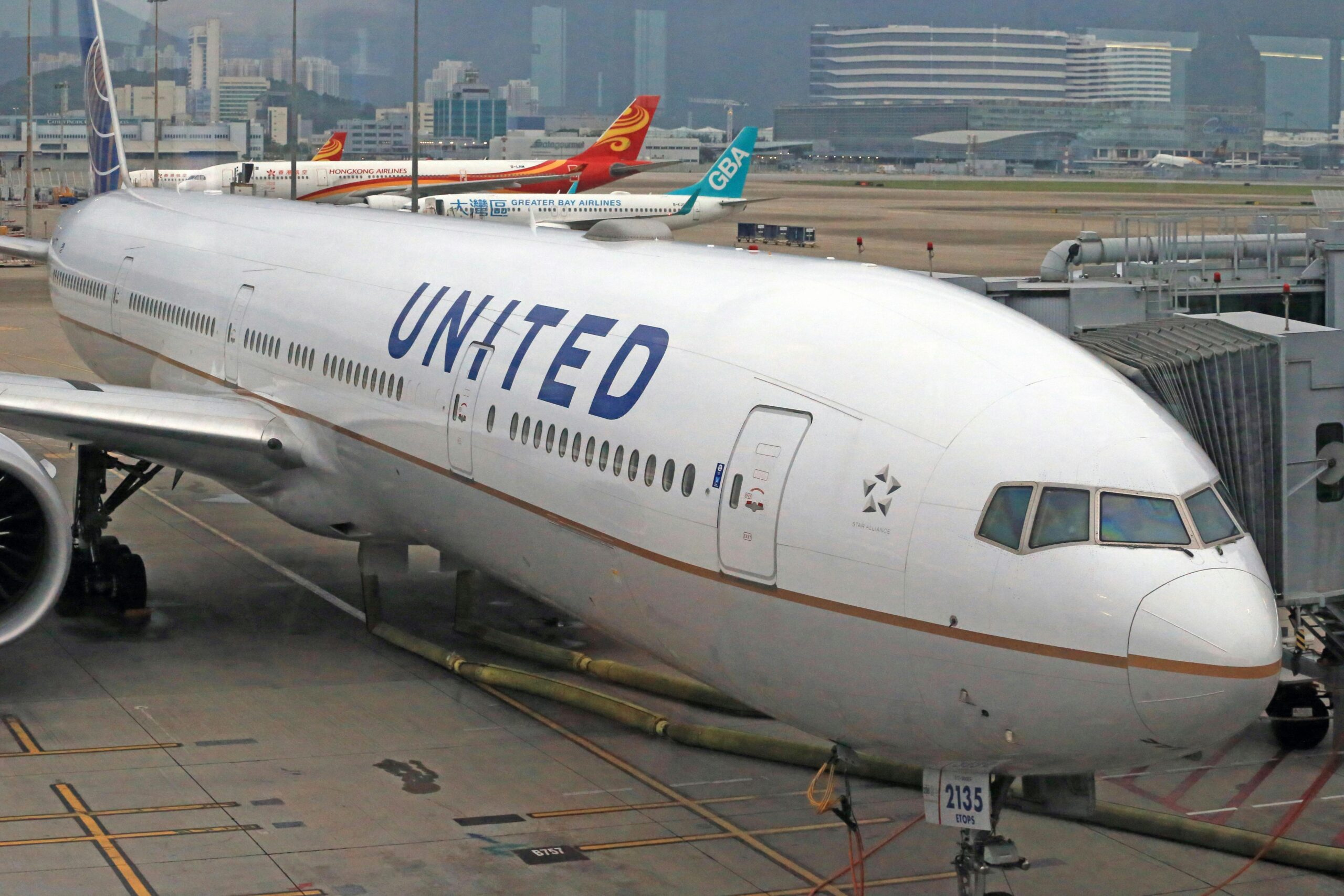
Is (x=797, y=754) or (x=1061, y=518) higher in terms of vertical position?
(x=1061, y=518)

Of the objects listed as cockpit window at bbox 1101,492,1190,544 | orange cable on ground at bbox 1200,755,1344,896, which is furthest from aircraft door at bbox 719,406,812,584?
orange cable on ground at bbox 1200,755,1344,896

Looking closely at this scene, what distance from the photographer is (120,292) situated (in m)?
24.6

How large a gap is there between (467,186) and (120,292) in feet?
182

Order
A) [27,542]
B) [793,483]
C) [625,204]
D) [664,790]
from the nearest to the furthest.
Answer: [793,483]
[664,790]
[27,542]
[625,204]

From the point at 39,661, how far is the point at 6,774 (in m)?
3.78

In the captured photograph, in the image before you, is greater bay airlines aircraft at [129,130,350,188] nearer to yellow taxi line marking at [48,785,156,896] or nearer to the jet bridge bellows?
yellow taxi line marking at [48,785,156,896]

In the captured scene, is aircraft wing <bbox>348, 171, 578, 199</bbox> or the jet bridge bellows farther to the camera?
aircraft wing <bbox>348, 171, 578, 199</bbox>

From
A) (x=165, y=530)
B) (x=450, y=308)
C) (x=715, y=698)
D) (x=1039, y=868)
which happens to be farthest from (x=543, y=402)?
(x=165, y=530)

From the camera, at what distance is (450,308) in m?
15.9

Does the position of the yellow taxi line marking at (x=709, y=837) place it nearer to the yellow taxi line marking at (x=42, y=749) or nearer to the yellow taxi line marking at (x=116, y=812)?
the yellow taxi line marking at (x=116, y=812)

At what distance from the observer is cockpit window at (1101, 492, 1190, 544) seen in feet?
29.6

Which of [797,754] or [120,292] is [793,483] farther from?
[120,292]

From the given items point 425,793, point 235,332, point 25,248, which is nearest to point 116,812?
point 425,793

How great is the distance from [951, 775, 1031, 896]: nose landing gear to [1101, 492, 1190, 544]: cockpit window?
5.70 ft
